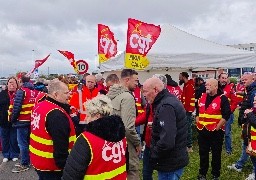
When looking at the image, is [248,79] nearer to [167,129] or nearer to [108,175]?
[167,129]

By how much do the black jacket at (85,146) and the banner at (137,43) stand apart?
155 inches

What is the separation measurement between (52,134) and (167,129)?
1.22 metres

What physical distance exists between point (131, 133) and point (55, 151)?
1.13 m

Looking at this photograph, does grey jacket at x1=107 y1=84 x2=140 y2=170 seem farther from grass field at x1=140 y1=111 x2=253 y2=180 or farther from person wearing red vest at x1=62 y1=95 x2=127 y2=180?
grass field at x1=140 y1=111 x2=253 y2=180

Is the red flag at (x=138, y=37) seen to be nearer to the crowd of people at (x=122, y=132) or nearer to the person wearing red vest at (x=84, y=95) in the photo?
the person wearing red vest at (x=84, y=95)

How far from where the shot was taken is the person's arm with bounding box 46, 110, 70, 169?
3.24 metres

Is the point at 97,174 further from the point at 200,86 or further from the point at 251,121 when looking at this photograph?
the point at 200,86

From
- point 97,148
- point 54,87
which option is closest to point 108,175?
point 97,148

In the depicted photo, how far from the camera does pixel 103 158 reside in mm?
2605

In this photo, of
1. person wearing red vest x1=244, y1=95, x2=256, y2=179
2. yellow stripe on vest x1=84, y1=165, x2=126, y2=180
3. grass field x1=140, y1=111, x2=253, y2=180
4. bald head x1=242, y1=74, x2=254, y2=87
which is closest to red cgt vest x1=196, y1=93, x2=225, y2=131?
bald head x1=242, y1=74, x2=254, y2=87

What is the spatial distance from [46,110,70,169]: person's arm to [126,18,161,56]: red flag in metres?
3.49

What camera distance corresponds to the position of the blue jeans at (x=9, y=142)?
7.41m

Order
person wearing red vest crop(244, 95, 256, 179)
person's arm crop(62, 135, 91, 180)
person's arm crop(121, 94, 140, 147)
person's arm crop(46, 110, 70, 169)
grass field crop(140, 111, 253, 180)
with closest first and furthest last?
person's arm crop(62, 135, 91, 180) → person's arm crop(46, 110, 70, 169) → person's arm crop(121, 94, 140, 147) → person wearing red vest crop(244, 95, 256, 179) → grass field crop(140, 111, 253, 180)

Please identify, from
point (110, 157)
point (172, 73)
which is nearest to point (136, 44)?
point (110, 157)
